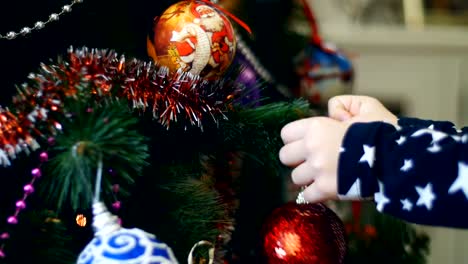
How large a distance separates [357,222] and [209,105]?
53 cm

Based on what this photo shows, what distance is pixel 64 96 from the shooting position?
1.37 feet

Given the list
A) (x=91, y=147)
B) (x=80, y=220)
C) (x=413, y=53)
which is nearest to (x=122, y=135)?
(x=91, y=147)

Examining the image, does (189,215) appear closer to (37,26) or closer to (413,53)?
(37,26)

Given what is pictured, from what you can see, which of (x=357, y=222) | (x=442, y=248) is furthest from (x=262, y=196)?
(x=442, y=248)

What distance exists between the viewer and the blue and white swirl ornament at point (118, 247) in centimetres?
38

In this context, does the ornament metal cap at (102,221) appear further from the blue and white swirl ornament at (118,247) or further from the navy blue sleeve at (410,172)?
the navy blue sleeve at (410,172)

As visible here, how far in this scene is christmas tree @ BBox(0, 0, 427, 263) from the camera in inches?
16.0

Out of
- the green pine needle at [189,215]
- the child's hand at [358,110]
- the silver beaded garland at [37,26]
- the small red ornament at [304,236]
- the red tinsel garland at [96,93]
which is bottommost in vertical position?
the small red ornament at [304,236]

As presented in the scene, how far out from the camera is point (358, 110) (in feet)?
1.70

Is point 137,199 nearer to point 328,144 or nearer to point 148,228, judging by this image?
point 148,228

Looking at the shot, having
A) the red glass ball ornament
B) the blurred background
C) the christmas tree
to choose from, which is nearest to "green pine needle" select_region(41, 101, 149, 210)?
the christmas tree

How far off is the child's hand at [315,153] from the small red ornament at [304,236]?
42 millimetres

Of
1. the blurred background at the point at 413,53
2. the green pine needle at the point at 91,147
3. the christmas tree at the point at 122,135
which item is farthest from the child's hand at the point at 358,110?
the blurred background at the point at 413,53

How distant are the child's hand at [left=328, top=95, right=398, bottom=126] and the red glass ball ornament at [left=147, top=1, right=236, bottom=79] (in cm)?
11
